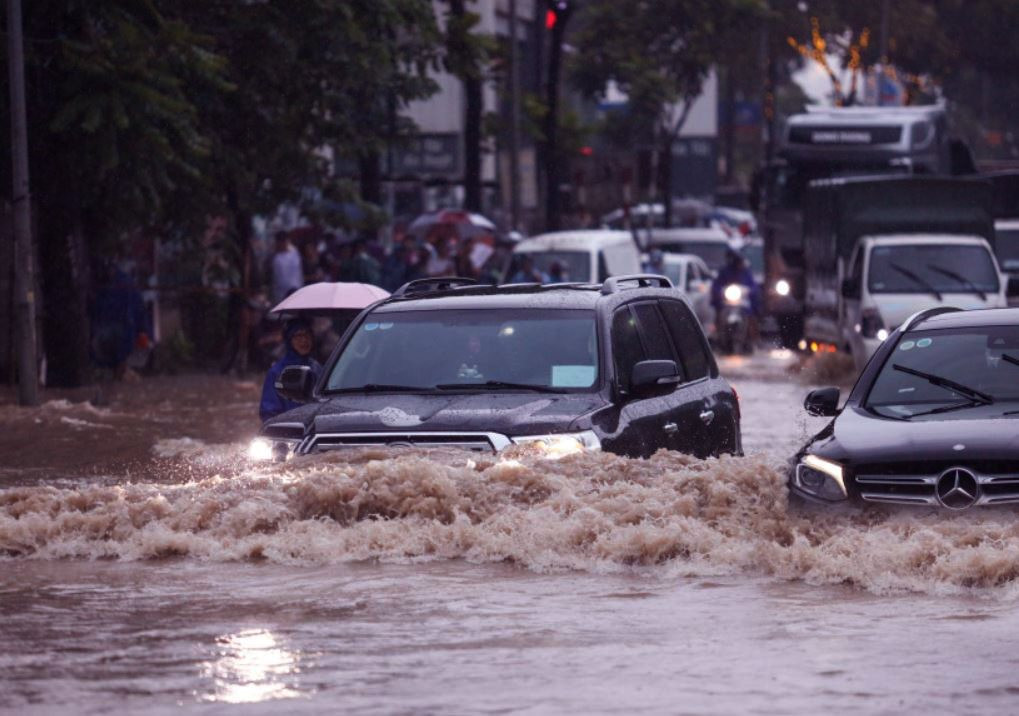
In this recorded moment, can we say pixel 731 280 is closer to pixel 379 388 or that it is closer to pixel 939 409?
pixel 379 388

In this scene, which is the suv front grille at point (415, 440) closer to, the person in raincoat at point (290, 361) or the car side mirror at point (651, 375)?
the car side mirror at point (651, 375)

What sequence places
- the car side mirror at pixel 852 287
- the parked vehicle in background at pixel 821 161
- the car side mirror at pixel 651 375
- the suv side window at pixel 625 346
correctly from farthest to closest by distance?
the parked vehicle in background at pixel 821 161 → the car side mirror at pixel 852 287 → the suv side window at pixel 625 346 → the car side mirror at pixel 651 375

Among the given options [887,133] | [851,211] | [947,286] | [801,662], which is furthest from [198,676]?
[887,133]

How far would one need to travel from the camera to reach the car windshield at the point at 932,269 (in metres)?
26.4

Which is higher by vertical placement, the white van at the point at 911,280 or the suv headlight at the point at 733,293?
the white van at the point at 911,280

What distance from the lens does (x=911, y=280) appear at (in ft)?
87.2

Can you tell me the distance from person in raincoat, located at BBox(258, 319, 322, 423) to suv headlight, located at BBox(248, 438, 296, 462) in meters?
1.82

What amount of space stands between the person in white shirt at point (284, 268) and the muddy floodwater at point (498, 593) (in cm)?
1648

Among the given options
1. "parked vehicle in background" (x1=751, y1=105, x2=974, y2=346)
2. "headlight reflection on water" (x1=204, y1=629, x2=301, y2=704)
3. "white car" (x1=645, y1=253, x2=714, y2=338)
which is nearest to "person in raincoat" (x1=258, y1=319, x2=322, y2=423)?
"headlight reflection on water" (x1=204, y1=629, x2=301, y2=704)

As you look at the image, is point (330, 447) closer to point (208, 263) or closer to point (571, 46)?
point (208, 263)

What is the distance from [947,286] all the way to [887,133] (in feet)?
33.6

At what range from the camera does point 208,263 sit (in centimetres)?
2838

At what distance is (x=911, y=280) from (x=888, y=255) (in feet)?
1.56

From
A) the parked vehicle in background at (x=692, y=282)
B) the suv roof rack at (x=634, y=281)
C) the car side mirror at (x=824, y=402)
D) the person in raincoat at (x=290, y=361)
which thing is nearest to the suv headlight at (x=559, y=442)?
the car side mirror at (x=824, y=402)
